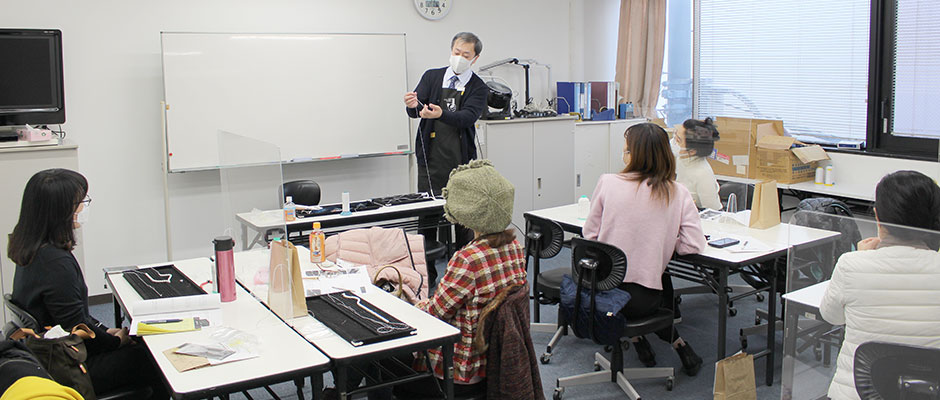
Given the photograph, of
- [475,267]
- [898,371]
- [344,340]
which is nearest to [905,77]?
[898,371]

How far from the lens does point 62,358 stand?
2.23m

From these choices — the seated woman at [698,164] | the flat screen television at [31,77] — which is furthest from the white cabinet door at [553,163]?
the flat screen television at [31,77]

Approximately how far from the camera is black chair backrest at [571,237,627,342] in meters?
3.24

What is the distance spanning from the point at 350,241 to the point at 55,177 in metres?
1.38

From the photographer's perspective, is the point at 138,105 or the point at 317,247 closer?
the point at 317,247

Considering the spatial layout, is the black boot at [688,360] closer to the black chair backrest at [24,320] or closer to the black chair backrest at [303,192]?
the black chair backrest at [303,192]

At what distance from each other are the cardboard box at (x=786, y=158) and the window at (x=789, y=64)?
0.47 metres

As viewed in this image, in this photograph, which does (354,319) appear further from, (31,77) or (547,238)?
(31,77)

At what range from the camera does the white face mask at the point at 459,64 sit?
4.77 meters

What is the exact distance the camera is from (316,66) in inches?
216

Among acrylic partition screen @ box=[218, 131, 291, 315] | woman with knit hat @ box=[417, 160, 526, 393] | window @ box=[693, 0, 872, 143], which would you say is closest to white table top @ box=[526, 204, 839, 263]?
woman with knit hat @ box=[417, 160, 526, 393]

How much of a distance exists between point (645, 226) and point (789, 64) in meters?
3.44

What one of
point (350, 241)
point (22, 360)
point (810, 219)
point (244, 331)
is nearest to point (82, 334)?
point (244, 331)

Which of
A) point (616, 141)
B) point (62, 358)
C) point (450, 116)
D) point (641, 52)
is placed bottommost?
point (62, 358)
